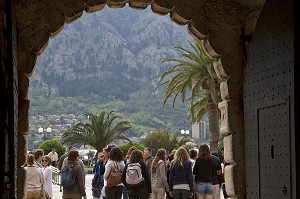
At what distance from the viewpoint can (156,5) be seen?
7672mm

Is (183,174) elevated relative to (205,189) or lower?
elevated

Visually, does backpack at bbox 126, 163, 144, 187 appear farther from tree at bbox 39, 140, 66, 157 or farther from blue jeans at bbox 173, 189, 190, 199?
tree at bbox 39, 140, 66, 157

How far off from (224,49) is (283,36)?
152 centimetres

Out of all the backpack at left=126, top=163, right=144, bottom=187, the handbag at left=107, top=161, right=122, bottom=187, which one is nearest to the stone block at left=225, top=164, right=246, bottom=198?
the backpack at left=126, top=163, right=144, bottom=187

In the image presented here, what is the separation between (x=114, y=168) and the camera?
1120 cm

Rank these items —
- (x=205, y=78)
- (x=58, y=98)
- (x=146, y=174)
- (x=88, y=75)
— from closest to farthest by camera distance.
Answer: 1. (x=146, y=174)
2. (x=205, y=78)
3. (x=58, y=98)
4. (x=88, y=75)

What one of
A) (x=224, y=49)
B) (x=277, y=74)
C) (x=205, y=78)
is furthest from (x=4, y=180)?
(x=205, y=78)

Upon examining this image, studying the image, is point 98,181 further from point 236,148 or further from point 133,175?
point 236,148

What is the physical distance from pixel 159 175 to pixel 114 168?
1.22m

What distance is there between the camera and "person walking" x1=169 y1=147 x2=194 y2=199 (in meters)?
11.2

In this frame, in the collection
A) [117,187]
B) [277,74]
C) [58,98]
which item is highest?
[58,98]

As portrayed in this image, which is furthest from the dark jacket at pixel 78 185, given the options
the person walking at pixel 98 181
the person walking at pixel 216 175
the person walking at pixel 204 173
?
the person walking at pixel 216 175

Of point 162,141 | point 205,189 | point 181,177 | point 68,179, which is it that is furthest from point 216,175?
point 162,141

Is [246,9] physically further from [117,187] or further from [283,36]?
[117,187]
